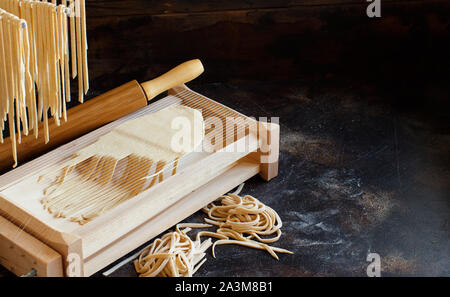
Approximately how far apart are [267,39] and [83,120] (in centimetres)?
149

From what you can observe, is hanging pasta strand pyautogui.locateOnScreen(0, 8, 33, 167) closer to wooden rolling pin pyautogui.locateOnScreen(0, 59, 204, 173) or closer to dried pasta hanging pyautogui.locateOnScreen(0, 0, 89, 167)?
dried pasta hanging pyautogui.locateOnScreen(0, 0, 89, 167)

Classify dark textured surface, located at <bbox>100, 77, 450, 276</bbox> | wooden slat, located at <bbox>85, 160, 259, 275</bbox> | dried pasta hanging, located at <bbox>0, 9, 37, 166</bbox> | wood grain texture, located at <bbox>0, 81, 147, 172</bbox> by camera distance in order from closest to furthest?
dried pasta hanging, located at <bbox>0, 9, 37, 166</bbox> < wooden slat, located at <bbox>85, 160, 259, 275</bbox> < dark textured surface, located at <bbox>100, 77, 450, 276</bbox> < wood grain texture, located at <bbox>0, 81, 147, 172</bbox>

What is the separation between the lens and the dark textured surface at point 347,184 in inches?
108

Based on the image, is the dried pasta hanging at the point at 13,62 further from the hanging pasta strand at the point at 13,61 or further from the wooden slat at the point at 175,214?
the wooden slat at the point at 175,214

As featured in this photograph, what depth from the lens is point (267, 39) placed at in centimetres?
417

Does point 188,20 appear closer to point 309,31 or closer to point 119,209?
point 309,31

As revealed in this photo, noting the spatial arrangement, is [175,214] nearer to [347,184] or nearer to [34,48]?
[347,184]

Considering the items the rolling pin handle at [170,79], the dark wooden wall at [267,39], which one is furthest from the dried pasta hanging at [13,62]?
the dark wooden wall at [267,39]

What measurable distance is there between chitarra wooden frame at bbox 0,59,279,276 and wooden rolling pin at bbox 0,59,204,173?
0.04 m

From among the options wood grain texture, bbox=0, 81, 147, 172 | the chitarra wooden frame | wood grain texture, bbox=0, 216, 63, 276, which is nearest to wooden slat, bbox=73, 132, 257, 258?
the chitarra wooden frame

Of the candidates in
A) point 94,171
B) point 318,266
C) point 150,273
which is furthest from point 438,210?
point 94,171

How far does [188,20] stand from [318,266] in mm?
1905

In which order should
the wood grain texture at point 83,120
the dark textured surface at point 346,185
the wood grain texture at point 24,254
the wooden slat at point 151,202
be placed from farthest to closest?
1. the wood grain texture at point 83,120
2. the dark textured surface at point 346,185
3. the wooden slat at point 151,202
4. the wood grain texture at point 24,254

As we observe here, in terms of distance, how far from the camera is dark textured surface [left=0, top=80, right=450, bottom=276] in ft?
8.96
